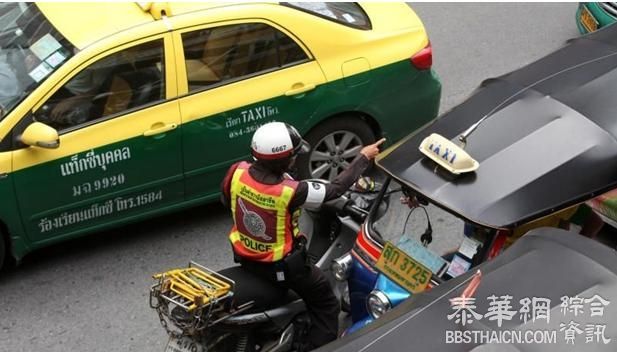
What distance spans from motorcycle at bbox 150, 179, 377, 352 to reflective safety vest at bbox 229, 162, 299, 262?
0.19m

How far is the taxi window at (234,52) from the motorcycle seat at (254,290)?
1813mm

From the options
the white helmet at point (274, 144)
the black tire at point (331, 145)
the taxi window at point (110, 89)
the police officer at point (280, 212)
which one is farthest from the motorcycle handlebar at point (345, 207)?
the taxi window at point (110, 89)

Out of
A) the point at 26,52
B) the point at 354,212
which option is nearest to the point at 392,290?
Answer: the point at 354,212

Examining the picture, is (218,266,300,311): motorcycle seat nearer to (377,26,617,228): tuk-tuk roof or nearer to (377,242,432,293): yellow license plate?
(377,242,432,293): yellow license plate

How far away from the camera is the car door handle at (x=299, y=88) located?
6.85m

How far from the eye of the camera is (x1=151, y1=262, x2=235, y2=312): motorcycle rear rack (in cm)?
476

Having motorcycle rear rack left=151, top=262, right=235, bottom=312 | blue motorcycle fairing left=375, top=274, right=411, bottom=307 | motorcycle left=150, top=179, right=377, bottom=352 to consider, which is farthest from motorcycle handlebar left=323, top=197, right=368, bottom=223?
motorcycle rear rack left=151, top=262, right=235, bottom=312

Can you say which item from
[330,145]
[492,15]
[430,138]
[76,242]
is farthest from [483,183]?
[492,15]

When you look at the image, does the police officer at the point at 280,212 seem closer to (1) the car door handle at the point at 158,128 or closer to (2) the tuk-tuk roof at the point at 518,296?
(2) the tuk-tuk roof at the point at 518,296

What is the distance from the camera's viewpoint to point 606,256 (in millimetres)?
4137

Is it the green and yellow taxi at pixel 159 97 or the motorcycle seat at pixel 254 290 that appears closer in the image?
the motorcycle seat at pixel 254 290

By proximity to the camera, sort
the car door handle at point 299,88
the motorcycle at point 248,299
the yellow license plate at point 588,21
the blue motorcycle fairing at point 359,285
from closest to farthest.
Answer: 1. the motorcycle at point 248,299
2. the blue motorcycle fairing at point 359,285
3. the car door handle at point 299,88
4. the yellow license plate at point 588,21

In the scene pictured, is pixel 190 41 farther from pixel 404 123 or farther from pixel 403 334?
pixel 403 334

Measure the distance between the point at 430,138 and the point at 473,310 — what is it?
4.43ft
